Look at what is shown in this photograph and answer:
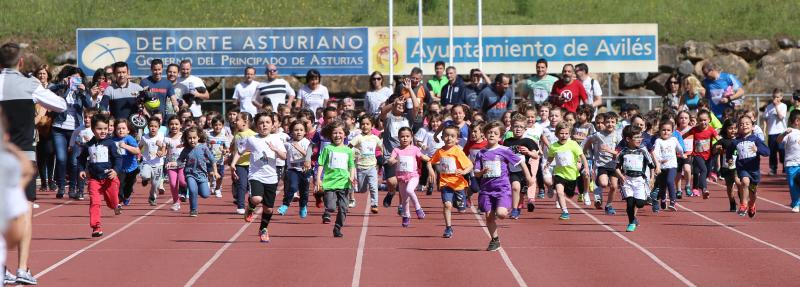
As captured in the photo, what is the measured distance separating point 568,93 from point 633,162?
601cm

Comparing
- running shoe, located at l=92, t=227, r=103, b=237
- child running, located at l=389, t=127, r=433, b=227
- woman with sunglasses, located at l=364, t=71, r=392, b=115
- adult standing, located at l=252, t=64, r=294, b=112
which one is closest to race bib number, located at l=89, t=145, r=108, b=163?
running shoe, located at l=92, t=227, r=103, b=237

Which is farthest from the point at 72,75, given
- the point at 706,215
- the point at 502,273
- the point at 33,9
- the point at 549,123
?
the point at 33,9

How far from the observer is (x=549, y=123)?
21.2 metres

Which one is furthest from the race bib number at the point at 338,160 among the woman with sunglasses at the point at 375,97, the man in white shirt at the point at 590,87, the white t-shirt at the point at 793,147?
the man in white shirt at the point at 590,87

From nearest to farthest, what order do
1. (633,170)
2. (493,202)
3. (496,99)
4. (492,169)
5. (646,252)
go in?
(646,252) < (493,202) < (492,169) < (633,170) < (496,99)

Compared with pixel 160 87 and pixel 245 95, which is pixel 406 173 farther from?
pixel 245 95

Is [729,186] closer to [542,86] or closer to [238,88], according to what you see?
[542,86]

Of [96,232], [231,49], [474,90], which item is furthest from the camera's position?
[231,49]

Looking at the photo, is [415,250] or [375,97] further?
[375,97]

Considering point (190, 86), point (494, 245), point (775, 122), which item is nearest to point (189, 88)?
point (190, 86)

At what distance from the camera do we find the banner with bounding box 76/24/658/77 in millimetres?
36000

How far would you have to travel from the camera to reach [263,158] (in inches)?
651

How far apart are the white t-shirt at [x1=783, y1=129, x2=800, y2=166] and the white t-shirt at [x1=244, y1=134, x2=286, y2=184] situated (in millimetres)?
6849

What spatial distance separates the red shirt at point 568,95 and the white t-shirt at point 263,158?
23.2ft
